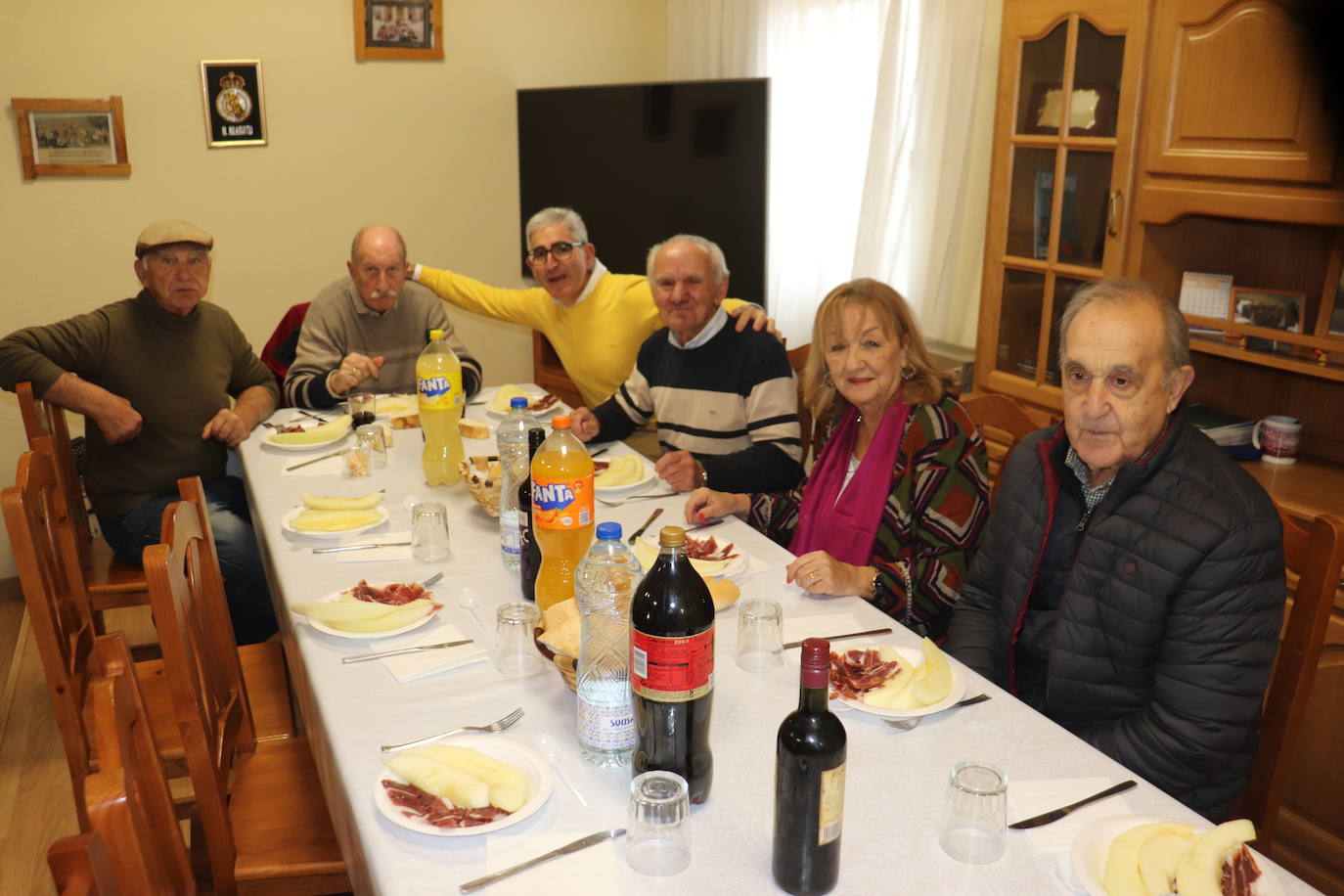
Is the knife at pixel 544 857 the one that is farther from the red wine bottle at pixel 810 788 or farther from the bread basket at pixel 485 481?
the bread basket at pixel 485 481

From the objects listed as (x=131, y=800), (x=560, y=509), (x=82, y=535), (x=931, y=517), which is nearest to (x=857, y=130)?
(x=931, y=517)

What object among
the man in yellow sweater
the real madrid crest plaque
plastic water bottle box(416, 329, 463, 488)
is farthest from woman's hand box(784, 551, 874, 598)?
the real madrid crest plaque

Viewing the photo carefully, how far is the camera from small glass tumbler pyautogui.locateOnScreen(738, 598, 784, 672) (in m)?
1.57

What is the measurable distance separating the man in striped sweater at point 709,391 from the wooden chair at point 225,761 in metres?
1.12

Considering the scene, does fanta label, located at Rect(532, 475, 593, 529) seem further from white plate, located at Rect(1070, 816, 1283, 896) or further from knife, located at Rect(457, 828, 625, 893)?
white plate, located at Rect(1070, 816, 1283, 896)

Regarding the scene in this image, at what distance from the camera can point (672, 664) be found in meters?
1.15

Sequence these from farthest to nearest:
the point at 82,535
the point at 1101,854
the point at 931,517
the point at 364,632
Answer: the point at 82,535 < the point at 931,517 < the point at 364,632 < the point at 1101,854

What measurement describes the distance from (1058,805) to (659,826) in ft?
1.53

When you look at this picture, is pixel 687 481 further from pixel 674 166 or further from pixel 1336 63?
pixel 674 166

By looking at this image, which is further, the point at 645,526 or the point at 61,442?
the point at 61,442

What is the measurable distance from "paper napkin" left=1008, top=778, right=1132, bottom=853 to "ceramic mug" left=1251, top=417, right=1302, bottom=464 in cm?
172

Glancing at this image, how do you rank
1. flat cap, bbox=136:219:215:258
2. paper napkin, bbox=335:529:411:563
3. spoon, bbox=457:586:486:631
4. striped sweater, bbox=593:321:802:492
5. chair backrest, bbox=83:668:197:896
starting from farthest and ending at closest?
flat cap, bbox=136:219:215:258 < striped sweater, bbox=593:321:802:492 < paper napkin, bbox=335:529:411:563 < spoon, bbox=457:586:486:631 < chair backrest, bbox=83:668:197:896

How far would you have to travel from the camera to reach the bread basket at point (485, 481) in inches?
85.2

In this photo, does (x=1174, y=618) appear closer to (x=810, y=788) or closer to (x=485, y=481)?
(x=810, y=788)
